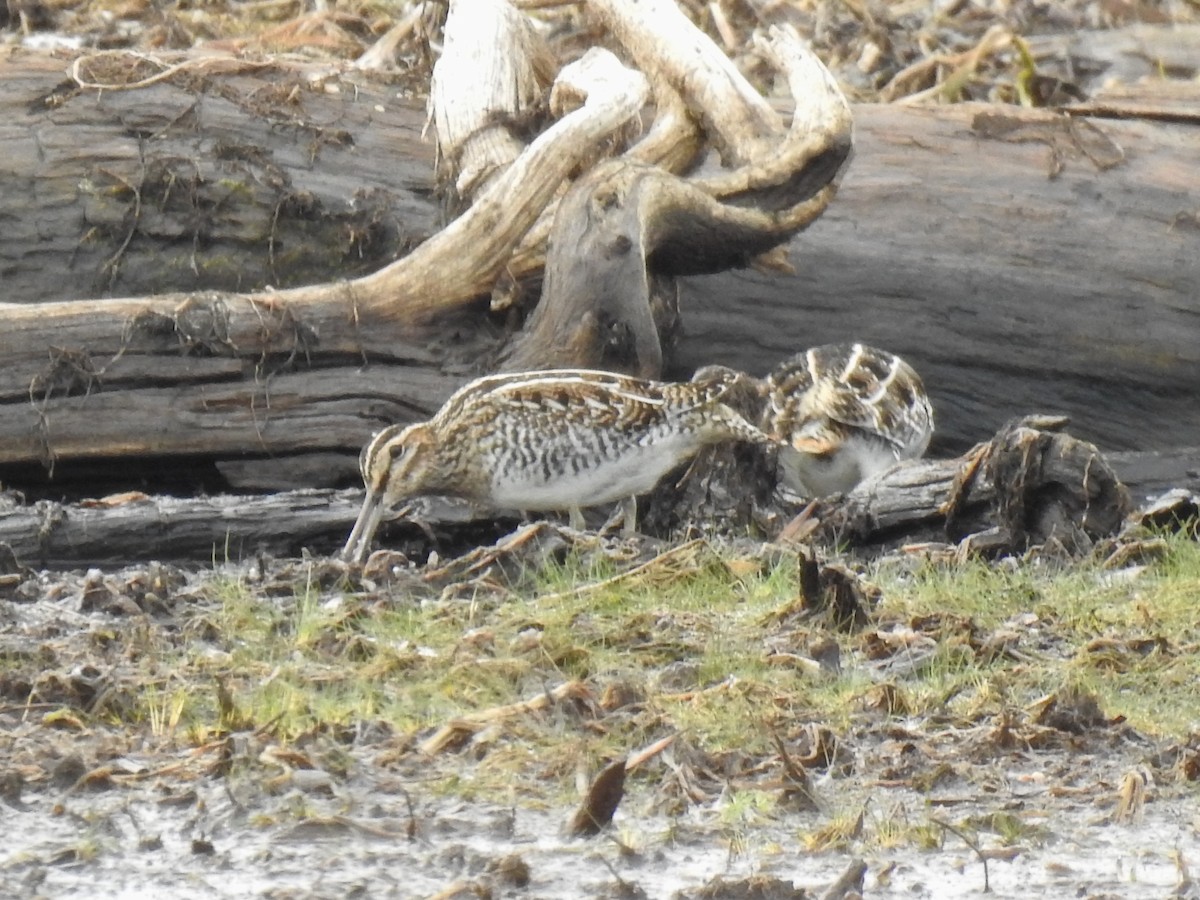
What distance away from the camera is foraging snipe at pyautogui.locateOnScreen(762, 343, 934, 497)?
27.8 ft

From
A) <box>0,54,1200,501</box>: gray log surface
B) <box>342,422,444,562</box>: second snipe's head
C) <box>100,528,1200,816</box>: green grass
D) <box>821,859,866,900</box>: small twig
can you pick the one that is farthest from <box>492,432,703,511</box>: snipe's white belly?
<box>821,859,866,900</box>: small twig

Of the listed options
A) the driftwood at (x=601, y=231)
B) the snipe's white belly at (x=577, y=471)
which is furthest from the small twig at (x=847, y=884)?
the driftwood at (x=601, y=231)

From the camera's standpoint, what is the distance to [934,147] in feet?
31.1

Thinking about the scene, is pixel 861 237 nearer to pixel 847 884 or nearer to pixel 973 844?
pixel 973 844

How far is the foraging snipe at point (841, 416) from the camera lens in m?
8.48

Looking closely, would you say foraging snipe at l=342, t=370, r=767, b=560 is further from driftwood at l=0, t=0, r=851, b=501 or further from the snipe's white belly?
driftwood at l=0, t=0, r=851, b=501

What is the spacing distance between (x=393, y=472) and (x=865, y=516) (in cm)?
176

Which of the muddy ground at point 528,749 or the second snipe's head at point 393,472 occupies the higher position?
the muddy ground at point 528,749

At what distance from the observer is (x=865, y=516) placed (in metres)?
7.55

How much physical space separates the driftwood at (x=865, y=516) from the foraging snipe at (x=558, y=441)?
321 millimetres

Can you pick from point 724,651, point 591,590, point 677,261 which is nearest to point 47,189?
point 677,261

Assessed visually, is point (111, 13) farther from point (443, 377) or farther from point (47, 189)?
point (443, 377)

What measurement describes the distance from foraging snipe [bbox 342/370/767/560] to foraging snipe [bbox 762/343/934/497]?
660mm

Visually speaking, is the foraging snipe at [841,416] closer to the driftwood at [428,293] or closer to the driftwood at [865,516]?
the driftwood at [428,293]
